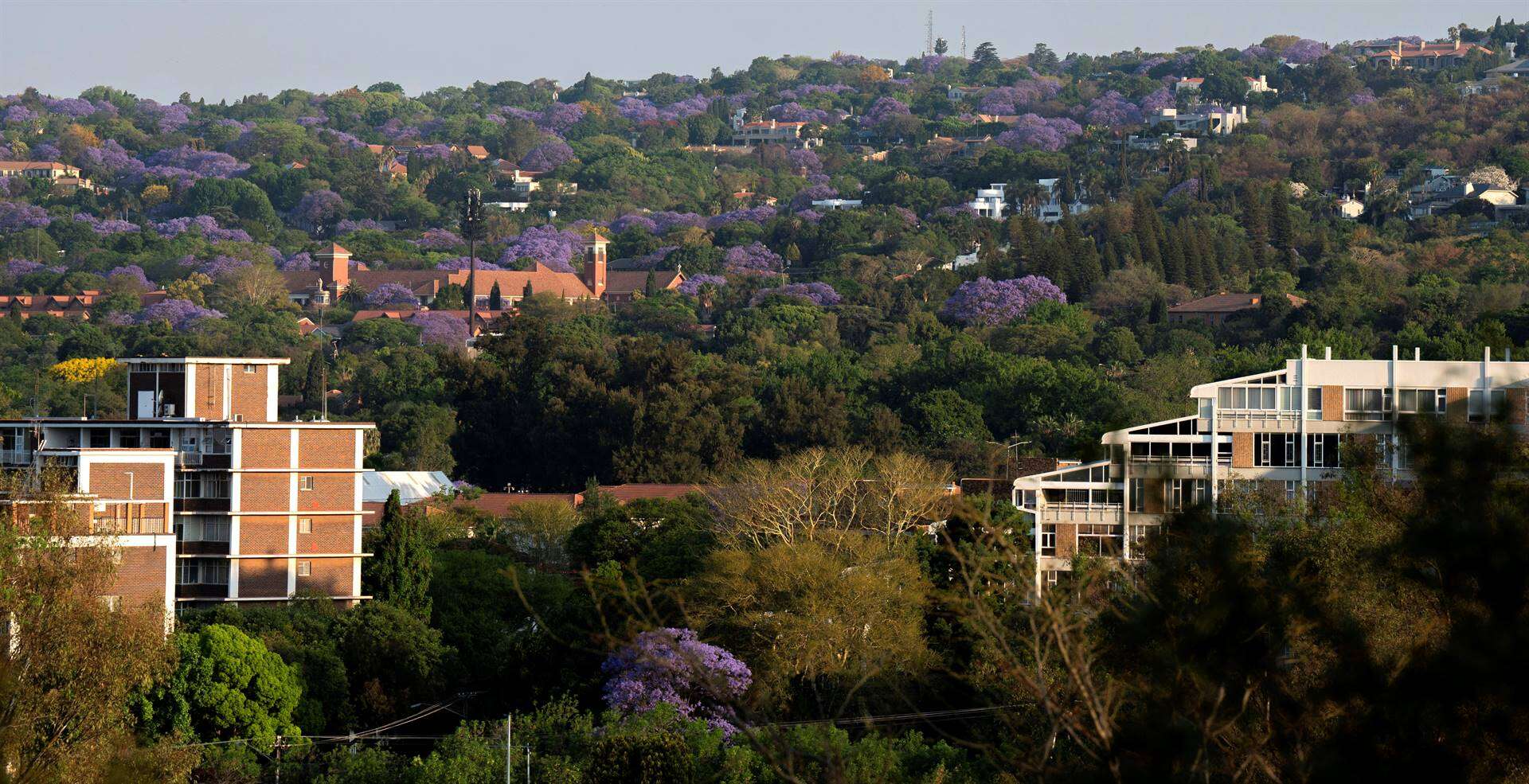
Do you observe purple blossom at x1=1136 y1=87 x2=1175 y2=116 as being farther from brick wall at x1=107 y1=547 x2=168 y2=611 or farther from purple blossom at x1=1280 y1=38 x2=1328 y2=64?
brick wall at x1=107 y1=547 x2=168 y2=611

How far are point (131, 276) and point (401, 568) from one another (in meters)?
71.9

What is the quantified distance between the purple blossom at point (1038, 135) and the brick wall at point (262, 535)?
93.3 m

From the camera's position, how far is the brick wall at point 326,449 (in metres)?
35.2

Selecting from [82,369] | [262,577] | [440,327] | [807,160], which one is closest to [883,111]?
[807,160]

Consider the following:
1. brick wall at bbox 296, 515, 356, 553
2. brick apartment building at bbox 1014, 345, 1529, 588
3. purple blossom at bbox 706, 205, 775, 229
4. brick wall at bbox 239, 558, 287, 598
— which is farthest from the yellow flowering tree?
purple blossom at bbox 706, 205, 775, 229

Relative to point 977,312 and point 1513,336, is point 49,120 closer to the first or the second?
point 977,312

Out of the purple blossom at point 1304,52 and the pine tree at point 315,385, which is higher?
the purple blossom at point 1304,52

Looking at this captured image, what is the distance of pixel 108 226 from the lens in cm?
11712

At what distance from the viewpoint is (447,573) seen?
35031mm

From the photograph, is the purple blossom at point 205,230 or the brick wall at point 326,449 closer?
the brick wall at point 326,449

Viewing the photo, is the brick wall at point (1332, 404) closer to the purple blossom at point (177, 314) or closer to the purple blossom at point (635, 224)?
the purple blossom at point (177, 314)

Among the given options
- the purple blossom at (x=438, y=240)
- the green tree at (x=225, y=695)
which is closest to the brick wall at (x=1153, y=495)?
the green tree at (x=225, y=695)

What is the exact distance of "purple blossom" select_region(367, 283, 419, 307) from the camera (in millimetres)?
97062

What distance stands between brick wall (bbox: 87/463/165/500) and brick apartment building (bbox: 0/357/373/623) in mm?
592
